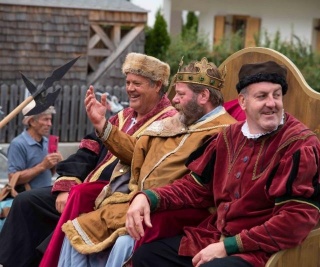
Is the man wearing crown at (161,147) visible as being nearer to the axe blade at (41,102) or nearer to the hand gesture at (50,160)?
the axe blade at (41,102)

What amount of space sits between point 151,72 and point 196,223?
1.18 metres

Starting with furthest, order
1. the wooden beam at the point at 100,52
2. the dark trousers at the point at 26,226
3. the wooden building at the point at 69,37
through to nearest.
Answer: the wooden beam at the point at 100,52
the wooden building at the point at 69,37
the dark trousers at the point at 26,226

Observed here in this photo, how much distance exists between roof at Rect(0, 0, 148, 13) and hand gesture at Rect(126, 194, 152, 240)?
1099cm

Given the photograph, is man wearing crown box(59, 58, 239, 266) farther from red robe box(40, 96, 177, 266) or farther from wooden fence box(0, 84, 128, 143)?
wooden fence box(0, 84, 128, 143)

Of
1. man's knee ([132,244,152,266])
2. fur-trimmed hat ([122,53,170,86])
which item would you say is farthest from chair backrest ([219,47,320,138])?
man's knee ([132,244,152,266])

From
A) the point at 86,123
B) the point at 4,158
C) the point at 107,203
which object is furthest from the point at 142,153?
the point at 86,123

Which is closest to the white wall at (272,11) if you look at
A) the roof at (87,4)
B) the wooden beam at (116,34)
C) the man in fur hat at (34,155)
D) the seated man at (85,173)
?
the roof at (87,4)

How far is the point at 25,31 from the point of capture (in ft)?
51.2

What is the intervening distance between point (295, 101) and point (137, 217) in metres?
1.08

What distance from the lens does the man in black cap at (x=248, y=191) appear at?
444cm

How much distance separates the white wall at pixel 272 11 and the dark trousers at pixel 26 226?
14.4 m

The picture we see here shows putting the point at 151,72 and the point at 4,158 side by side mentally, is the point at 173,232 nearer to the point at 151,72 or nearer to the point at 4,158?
the point at 151,72

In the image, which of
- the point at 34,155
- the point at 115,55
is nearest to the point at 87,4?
the point at 115,55

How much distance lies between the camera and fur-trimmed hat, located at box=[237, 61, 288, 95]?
15.3ft
